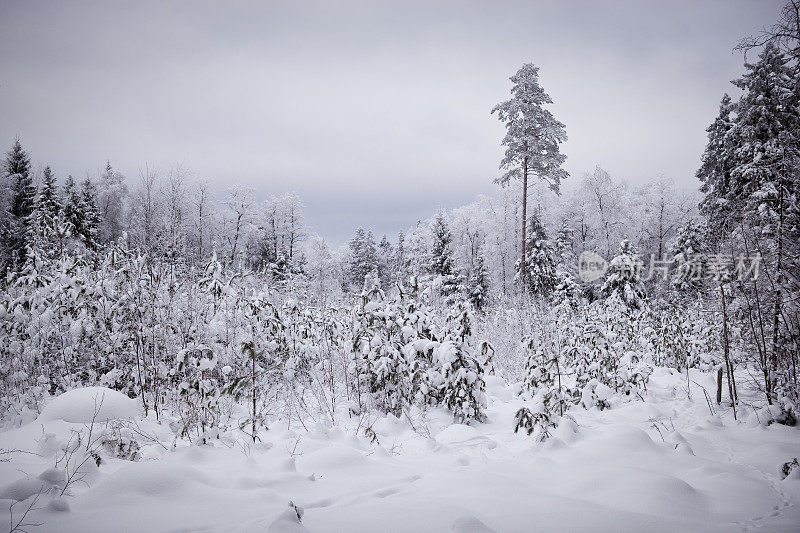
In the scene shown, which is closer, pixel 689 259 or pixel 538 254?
pixel 689 259

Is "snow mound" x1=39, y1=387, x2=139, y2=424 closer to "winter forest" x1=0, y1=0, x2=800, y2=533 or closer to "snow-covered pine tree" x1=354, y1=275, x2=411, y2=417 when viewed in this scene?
"winter forest" x1=0, y1=0, x2=800, y2=533

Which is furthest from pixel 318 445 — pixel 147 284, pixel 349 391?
pixel 147 284

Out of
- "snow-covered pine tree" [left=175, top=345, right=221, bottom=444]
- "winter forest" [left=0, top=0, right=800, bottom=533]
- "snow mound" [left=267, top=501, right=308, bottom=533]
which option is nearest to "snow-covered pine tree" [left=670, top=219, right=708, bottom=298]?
"winter forest" [left=0, top=0, right=800, bottom=533]

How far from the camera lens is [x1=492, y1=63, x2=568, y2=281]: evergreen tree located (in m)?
16.2

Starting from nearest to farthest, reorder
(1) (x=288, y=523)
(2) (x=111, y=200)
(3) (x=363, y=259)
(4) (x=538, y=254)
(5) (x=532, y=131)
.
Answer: (1) (x=288, y=523) → (5) (x=532, y=131) → (4) (x=538, y=254) → (2) (x=111, y=200) → (3) (x=363, y=259)

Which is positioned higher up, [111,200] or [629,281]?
[111,200]

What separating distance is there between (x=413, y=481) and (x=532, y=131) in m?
16.3

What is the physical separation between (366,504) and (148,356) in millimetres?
4957

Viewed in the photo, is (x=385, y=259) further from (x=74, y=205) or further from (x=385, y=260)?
(x=74, y=205)

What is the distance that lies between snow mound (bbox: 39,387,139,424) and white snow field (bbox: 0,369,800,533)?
0.02 metres

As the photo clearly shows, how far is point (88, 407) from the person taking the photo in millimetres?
4207

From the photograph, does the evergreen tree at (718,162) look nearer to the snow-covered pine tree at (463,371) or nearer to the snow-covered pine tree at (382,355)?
the snow-covered pine tree at (463,371)

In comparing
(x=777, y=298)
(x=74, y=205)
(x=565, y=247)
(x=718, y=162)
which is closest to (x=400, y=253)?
(x=565, y=247)

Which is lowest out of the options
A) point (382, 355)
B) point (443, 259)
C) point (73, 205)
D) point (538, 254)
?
point (382, 355)
